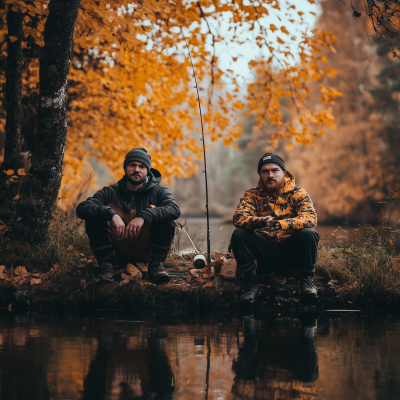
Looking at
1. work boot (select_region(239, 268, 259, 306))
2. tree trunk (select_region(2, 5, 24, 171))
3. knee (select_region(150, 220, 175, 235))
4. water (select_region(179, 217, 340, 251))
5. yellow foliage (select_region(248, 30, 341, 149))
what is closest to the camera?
work boot (select_region(239, 268, 259, 306))

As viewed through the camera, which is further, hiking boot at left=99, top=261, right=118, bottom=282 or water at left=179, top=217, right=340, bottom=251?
water at left=179, top=217, right=340, bottom=251

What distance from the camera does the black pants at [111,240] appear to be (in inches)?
182

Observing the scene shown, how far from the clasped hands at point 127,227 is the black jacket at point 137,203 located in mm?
87

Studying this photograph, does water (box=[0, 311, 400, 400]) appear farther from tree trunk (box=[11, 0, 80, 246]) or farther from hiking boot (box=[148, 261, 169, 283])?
tree trunk (box=[11, 0, 80, 246])

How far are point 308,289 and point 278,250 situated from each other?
1.57 feet

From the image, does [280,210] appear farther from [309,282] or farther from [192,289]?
[192,289]

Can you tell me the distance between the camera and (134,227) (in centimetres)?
437

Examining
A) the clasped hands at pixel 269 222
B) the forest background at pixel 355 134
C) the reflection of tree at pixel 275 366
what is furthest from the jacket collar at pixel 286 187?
the forest background at pixel 355 134

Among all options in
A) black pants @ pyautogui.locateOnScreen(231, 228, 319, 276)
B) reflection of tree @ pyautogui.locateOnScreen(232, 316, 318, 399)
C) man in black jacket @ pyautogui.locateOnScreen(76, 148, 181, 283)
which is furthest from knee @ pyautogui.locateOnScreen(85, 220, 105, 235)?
reflection of tree @ pyautogui.locateOnScreen(232, 316, 318, 399)

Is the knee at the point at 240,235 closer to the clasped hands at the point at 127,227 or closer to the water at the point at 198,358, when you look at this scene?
the water at the point at 198,358

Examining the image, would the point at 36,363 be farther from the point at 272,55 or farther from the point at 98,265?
the point at 272,55

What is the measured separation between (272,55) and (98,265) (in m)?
4.28

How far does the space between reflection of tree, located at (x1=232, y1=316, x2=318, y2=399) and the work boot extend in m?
0.72

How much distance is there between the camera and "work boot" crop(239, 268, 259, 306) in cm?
433
